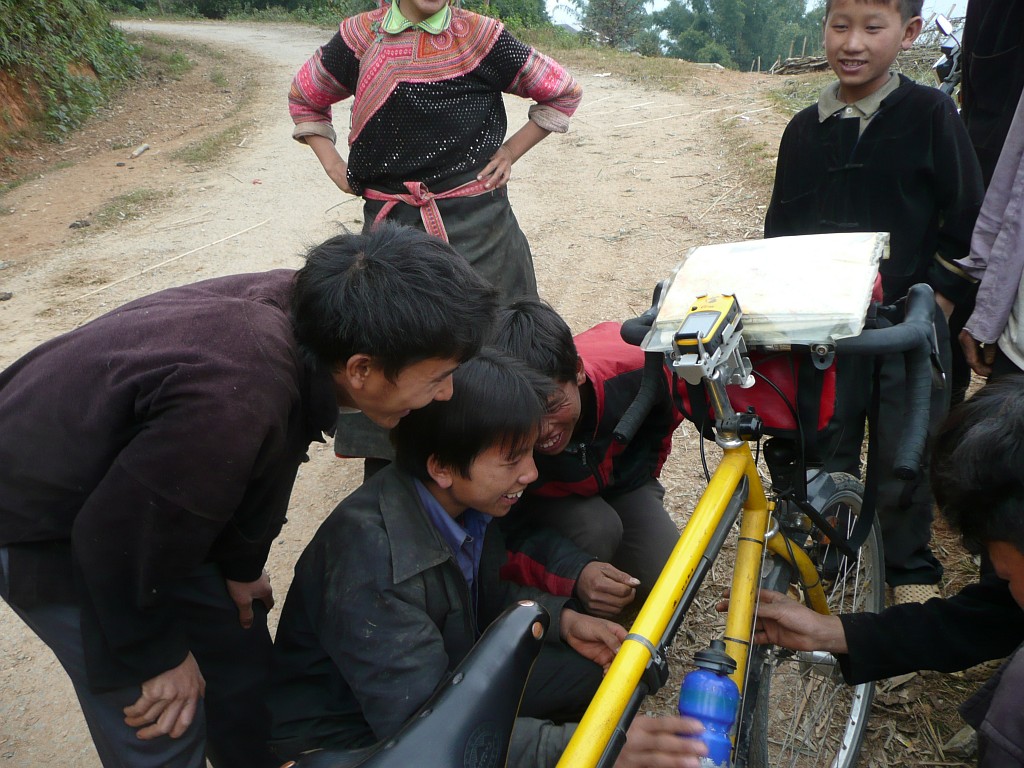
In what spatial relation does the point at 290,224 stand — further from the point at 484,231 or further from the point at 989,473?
the point at 989,473

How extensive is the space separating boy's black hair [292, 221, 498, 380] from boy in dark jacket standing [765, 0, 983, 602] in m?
1.16

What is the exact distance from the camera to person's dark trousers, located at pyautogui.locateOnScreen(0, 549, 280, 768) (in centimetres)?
163

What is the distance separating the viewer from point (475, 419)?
1.74 m

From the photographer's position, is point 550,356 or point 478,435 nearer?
point 478,435

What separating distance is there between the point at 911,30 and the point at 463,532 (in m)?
1.99

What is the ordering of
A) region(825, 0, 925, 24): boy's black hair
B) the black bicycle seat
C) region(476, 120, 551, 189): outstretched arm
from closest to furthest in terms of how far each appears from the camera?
the black bicycle seat → region(825, 0, 925, 24): boy's black hair → region(476, 120, 551, 189): outstretched arm

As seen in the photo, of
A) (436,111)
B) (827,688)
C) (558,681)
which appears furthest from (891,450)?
(436,111)

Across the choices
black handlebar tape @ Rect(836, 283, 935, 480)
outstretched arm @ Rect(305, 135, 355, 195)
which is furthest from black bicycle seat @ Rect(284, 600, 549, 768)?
outstretched arm @ Rect(305, 135, 355, 195)

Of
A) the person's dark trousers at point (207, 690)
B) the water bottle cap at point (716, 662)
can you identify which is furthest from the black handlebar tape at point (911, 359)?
the person's dark trousers at point (207, 690)

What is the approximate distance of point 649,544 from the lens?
261 cm

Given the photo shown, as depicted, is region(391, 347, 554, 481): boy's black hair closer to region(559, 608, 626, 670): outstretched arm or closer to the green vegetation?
region(559, 608, 626, 670): outstretched arm

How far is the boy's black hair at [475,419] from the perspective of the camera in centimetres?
174

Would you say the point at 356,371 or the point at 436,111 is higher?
the point at 436,111

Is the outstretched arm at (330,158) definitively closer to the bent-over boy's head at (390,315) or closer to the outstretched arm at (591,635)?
the bent-over boy's head at (390,315)
